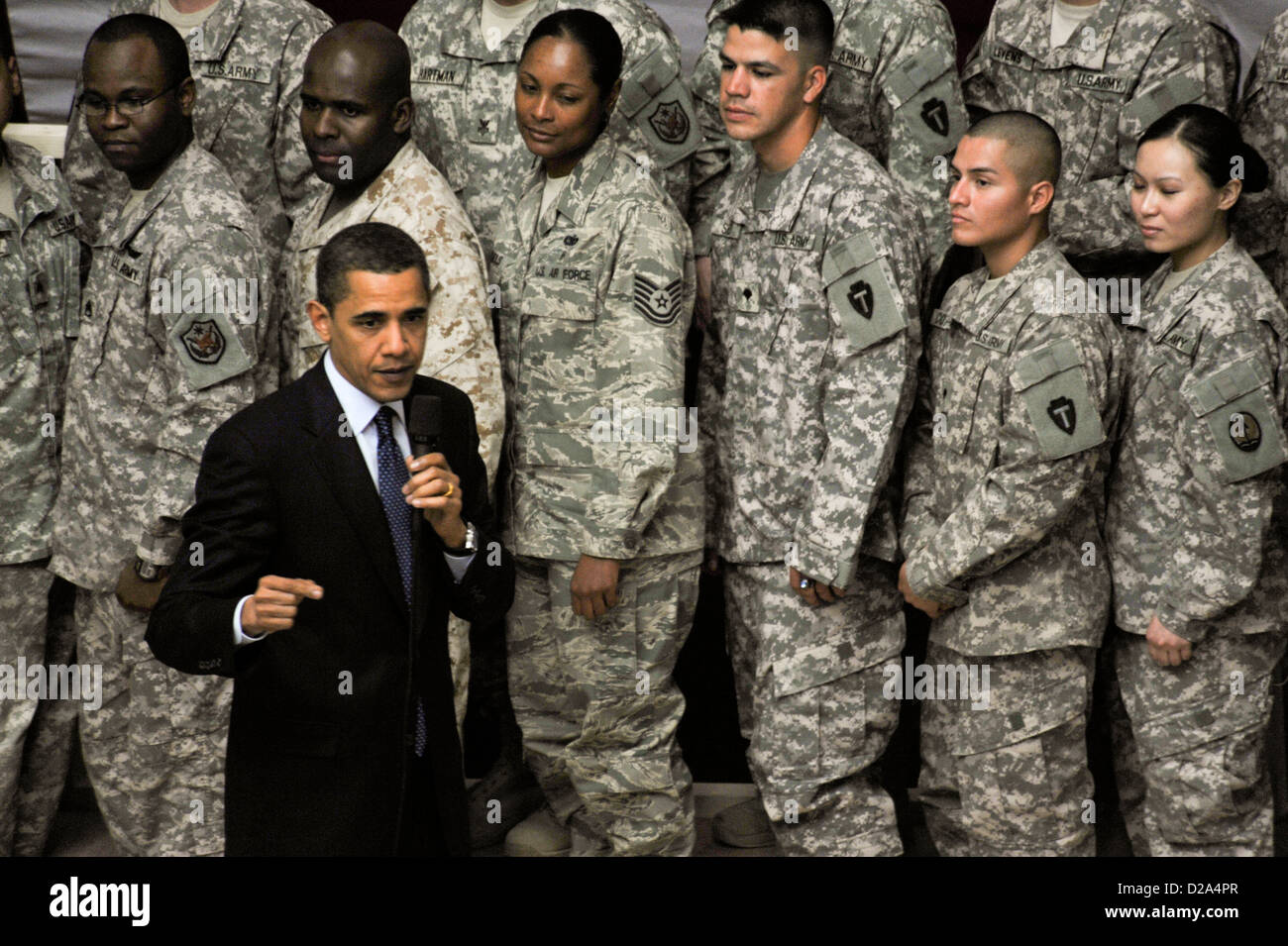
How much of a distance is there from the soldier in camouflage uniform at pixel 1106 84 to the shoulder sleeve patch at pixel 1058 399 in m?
0.57

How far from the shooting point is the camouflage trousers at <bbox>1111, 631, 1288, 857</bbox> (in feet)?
11.0

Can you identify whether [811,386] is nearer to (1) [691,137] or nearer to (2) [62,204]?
(1) [691,137]

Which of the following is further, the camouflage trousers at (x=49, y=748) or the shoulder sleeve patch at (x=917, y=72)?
the camouflage trousers at (x=49, y=748)

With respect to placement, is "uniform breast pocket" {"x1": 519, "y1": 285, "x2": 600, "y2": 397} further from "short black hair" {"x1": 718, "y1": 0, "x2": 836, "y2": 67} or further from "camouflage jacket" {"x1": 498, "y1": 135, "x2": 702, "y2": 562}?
"short black hair" {"x1": 718, "y1": 0, "x2": 836, "y2": 67}

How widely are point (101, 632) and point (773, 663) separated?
63.0 inches

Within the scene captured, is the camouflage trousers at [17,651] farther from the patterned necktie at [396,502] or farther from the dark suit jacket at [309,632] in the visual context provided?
the patterned necktie at [396,502]

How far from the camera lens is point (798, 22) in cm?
342

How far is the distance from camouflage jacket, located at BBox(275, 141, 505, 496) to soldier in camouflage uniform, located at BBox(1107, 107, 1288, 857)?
143 centimetres

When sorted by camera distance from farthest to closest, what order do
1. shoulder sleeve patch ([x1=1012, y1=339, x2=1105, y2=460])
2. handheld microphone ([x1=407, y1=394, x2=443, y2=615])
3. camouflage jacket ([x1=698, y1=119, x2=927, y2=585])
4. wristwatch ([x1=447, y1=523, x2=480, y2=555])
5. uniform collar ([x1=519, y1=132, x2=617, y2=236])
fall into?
uniform collar ([x1=519, y1=132, x2=617, y2=236]), camouflage jacket ([x1=698, y1=119, x2=927, y2=585]), shoulder sleeve patch ([x1=1012, y1=339, x2=1105, y2=460]), wristwatch ([x1=447, y1=523, x2=480, y2=555]), handheld microphone ([x1=407, y1=394, x2=443, y2=615])

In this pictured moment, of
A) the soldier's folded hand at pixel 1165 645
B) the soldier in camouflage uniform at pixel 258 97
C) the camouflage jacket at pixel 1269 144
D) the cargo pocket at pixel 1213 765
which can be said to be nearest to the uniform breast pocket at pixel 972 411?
the soldier's folded hand at pixel 1165 645

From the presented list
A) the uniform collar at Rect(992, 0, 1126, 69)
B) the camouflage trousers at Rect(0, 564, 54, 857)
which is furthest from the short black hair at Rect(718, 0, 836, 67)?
the camouflage trousers at Rect(0, 564, 54, 857)

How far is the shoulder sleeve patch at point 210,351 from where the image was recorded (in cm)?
328
